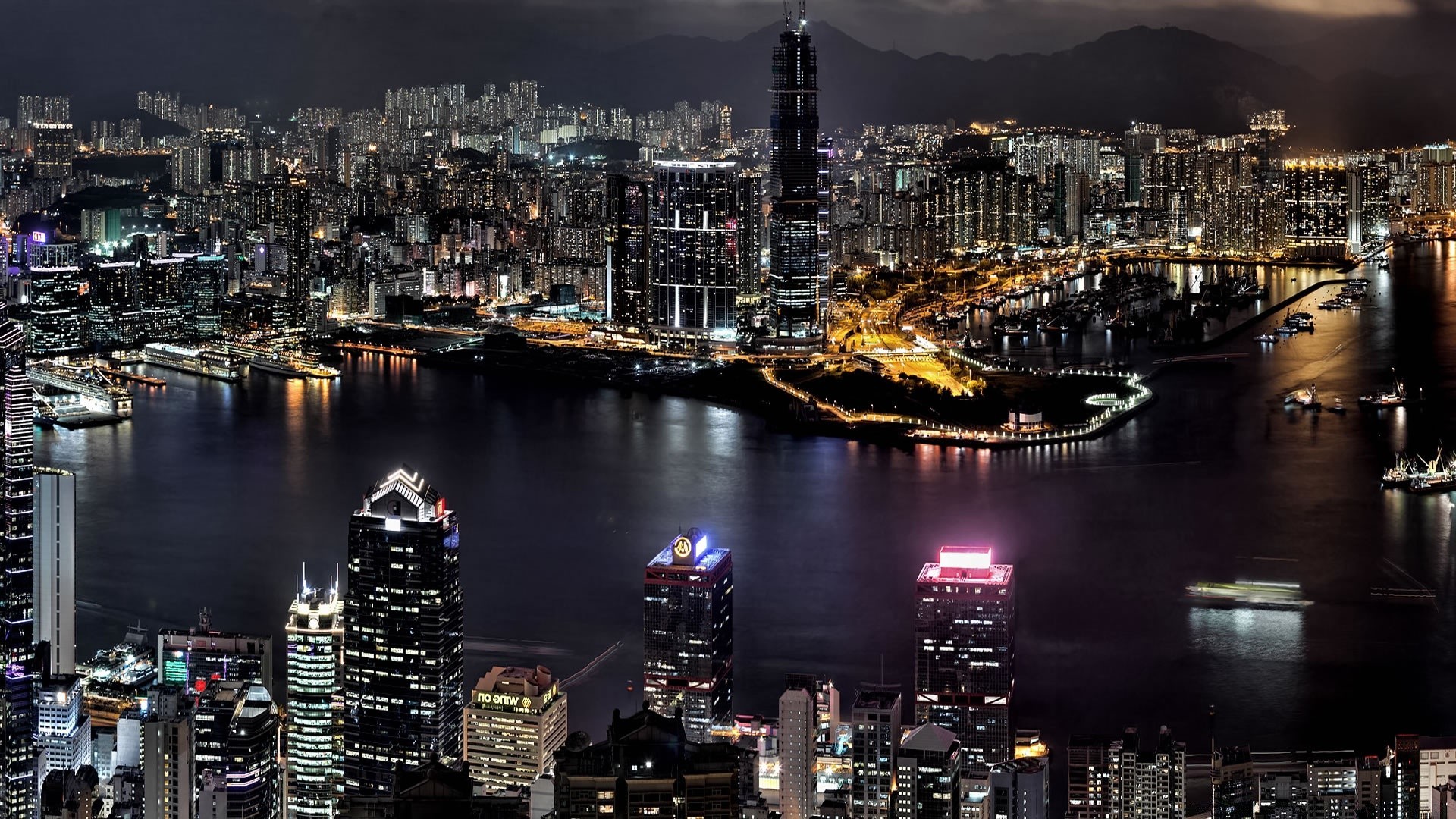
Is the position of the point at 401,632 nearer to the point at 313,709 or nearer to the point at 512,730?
the point at 313,709

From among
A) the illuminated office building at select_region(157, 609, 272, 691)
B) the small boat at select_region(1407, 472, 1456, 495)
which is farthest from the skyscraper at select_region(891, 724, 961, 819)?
the small boat at select_region(1407, 472, 1456, 495)

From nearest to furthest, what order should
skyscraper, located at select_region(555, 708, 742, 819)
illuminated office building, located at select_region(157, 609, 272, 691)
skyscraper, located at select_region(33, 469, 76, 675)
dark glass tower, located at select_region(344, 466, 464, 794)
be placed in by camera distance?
skyscraper, located at select_region(555, 708, 742, 819)
dark glass tower, located at select_region(344, 466, 464, 794)
illuminated office building, located at select_region(157, 609, 272, 691)
skyscraper, located at select_region(33, 469, 76, 675)

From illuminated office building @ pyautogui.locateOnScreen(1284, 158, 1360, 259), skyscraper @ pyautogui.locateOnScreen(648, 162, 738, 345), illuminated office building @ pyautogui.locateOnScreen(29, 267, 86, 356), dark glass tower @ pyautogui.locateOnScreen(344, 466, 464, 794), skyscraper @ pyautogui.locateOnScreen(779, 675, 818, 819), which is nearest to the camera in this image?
skyscraper @ pyautogui.locateOnScreen(779, 675, 818, 819)

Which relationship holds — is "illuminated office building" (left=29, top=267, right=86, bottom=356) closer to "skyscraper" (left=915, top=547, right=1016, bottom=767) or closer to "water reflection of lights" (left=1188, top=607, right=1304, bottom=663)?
"water reflection of lights" (left=1188, top=607, right=1304, bottom=663)

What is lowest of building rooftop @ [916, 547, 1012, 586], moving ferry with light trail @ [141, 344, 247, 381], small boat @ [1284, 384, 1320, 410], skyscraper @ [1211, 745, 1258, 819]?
skyscraper @ [1211, 745, 1258, 819]

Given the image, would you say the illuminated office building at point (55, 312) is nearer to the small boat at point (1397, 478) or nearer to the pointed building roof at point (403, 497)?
the pointed building roof at point (403, 497)

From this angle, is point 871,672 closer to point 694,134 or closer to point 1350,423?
point 1350,423

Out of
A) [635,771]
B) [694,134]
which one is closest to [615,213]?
[694,134]

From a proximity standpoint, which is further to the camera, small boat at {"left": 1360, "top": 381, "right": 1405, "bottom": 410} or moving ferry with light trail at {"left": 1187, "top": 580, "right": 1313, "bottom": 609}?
small boat at {"left": 1360, "top": 381, "right": 1405, "bottom": 410}
